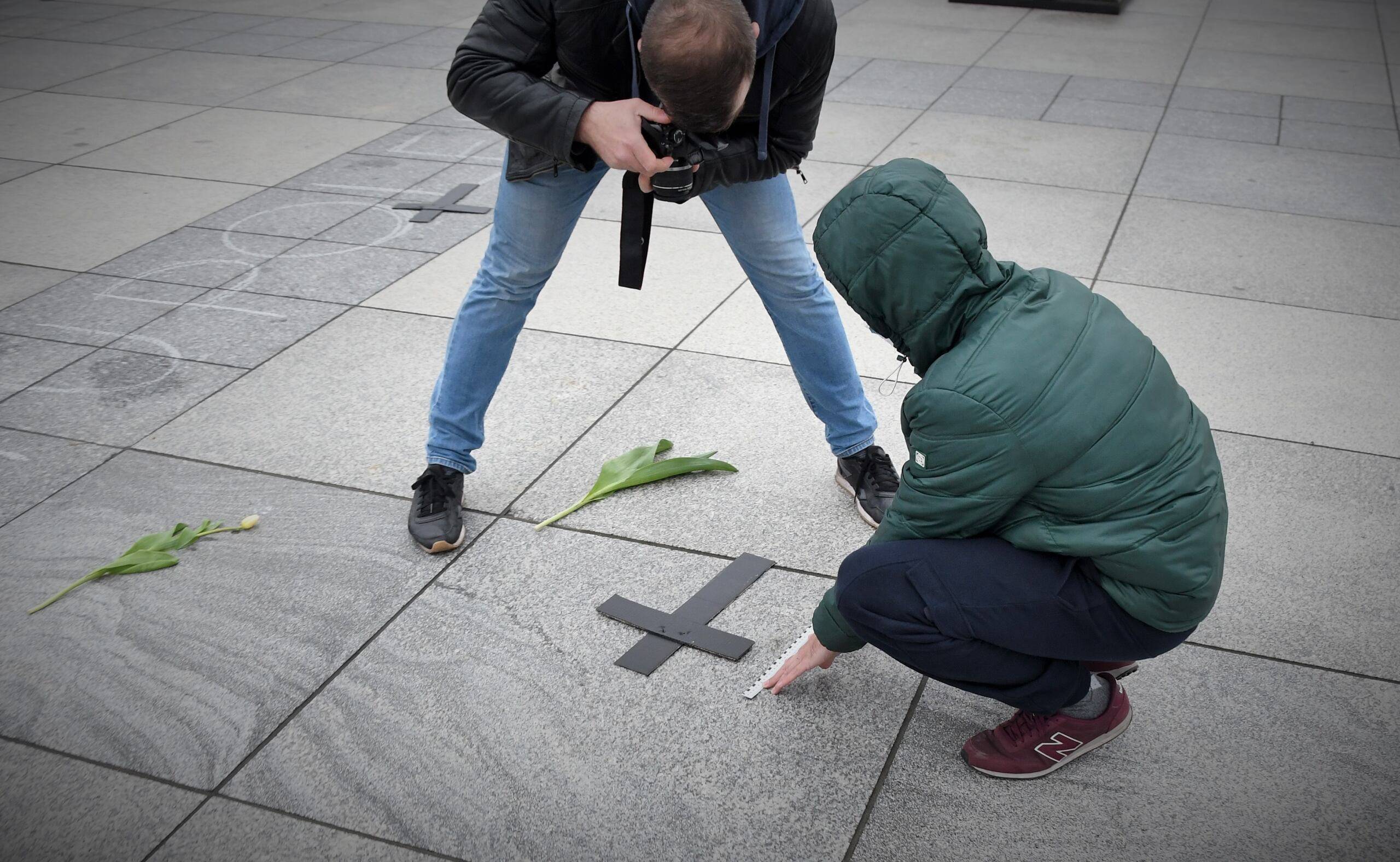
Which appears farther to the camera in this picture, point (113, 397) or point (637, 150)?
point (113, 397)

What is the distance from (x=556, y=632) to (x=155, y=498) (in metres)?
1.37

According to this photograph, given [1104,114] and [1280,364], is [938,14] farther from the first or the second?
[1280,364]

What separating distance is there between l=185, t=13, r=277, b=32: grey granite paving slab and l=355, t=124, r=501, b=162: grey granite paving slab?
3.69 m

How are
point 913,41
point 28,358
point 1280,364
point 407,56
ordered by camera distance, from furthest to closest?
point 913,41
point 407,56
point 28,358
point 1280,364

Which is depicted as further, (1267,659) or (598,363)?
(598,363)

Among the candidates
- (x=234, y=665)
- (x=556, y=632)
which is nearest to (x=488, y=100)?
(x=556, y=632)

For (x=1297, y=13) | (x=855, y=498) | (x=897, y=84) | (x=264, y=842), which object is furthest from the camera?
(x=1297, y=13)

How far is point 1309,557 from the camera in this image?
296cm

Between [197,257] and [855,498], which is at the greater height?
[197,257]

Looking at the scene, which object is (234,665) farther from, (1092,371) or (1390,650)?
(1390,650)

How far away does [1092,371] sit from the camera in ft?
6.29

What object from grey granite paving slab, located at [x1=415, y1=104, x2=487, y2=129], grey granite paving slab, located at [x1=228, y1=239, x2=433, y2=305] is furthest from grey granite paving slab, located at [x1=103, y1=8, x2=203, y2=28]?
grey granite paving slab, located at [x1=228, y1=239, x2=433, y2=305]

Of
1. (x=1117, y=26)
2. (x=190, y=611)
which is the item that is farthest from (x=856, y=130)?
(x=190, y=611)

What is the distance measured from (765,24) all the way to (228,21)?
28.4 ft
